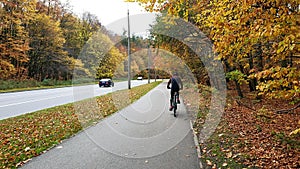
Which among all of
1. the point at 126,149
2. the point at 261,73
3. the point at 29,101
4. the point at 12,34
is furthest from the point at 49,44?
the point at 261,73

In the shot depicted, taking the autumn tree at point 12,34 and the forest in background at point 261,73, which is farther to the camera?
the autumn tree at point 12,34

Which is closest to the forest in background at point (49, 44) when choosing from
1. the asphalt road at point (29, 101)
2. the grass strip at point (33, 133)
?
the asphalt road at point (29, 101)

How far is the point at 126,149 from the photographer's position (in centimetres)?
569

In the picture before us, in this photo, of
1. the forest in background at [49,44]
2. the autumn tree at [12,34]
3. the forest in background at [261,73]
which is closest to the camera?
the forest in background at [261,73]

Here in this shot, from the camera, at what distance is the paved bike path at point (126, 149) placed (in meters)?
4.72

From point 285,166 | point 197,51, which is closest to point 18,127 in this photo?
point 285,166

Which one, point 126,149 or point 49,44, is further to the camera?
point 49,44

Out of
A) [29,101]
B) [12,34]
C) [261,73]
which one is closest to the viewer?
[261,73]

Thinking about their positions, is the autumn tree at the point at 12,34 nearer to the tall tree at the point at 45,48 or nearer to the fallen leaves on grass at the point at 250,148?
the tall tree at the point at 45,48

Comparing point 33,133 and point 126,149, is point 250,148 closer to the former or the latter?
point 126,149

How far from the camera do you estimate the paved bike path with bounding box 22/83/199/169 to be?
472 centimetres

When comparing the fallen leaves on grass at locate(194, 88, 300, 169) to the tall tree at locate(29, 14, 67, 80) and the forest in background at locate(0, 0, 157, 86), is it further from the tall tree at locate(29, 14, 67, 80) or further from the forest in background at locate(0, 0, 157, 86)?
the tall tree at locate(29, 14, 67, 80)

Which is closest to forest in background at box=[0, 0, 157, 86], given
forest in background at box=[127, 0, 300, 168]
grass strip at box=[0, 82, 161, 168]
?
grass strip at box=[0, 82, 161, 168]

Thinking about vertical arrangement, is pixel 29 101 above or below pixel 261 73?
below
